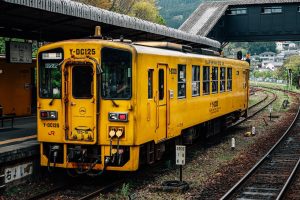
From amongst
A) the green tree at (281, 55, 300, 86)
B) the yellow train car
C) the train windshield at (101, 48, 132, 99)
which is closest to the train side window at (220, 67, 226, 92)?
the yellow train car

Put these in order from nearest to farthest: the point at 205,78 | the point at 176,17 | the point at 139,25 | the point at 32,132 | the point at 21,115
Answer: the point at 32,132
the point at 205,78
the point at 139,25
the point at 21,115
the point at 176,17

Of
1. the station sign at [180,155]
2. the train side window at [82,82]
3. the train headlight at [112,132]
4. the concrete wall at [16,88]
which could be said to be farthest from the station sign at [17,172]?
the concrete wall at [16,88]

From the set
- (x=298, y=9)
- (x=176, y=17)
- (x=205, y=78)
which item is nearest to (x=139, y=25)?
(x=205, y=78)

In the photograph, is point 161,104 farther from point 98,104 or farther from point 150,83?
point 98,104

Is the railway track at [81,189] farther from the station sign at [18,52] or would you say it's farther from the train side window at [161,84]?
the station sign at [18,52]

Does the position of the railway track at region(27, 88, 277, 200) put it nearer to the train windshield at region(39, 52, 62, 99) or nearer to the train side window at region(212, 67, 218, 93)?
the train windshield at region(39, 52, 62, 99)

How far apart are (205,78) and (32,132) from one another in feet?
18.2

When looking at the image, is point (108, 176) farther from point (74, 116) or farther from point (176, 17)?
point (176, 17)

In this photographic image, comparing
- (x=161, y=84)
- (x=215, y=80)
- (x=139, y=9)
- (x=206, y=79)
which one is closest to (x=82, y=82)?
(x=161, y=84)

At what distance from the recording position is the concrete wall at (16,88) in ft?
56.2

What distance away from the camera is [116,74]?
34.1 ft

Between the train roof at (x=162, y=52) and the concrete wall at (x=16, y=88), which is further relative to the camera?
the concrete wall at (x=16, y=88)

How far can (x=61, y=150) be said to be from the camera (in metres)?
10.7

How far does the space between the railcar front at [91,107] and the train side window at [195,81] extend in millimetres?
4247
